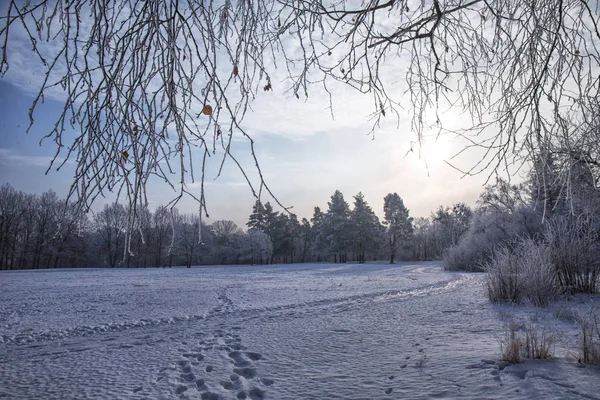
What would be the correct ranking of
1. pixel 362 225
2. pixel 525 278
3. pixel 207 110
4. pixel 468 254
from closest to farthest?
pixel 207 110, pixel 525 278, pixel 468 254, pixel 362 225

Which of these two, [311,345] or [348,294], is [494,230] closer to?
[348,294]

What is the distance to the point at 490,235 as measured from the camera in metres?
26.6

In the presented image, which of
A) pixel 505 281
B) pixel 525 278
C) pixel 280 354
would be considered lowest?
pixel 280 354

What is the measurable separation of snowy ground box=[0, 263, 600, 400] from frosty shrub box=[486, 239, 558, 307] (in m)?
0.58

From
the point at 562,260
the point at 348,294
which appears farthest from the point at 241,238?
the point at 562,260

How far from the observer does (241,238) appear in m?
56.2

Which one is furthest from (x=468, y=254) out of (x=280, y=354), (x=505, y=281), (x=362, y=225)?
(x=362, y=225)

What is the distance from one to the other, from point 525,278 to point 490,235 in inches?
788

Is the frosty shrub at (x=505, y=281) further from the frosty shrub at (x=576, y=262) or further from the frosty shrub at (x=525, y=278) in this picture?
the frosty shrub at (x=576, y=262)

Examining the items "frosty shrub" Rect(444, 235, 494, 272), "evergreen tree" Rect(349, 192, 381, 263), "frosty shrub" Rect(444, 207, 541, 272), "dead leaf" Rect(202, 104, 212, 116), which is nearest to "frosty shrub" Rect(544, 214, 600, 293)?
"dead leaf" Rect(202, 104, 212, 116)

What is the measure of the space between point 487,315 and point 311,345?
410 centimetres

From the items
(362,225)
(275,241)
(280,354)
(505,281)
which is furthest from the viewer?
(275,241)

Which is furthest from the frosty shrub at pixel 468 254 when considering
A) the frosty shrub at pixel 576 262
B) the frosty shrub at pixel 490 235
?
the frosty shrub at pixel 576 262

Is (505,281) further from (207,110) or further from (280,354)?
(207,110)
